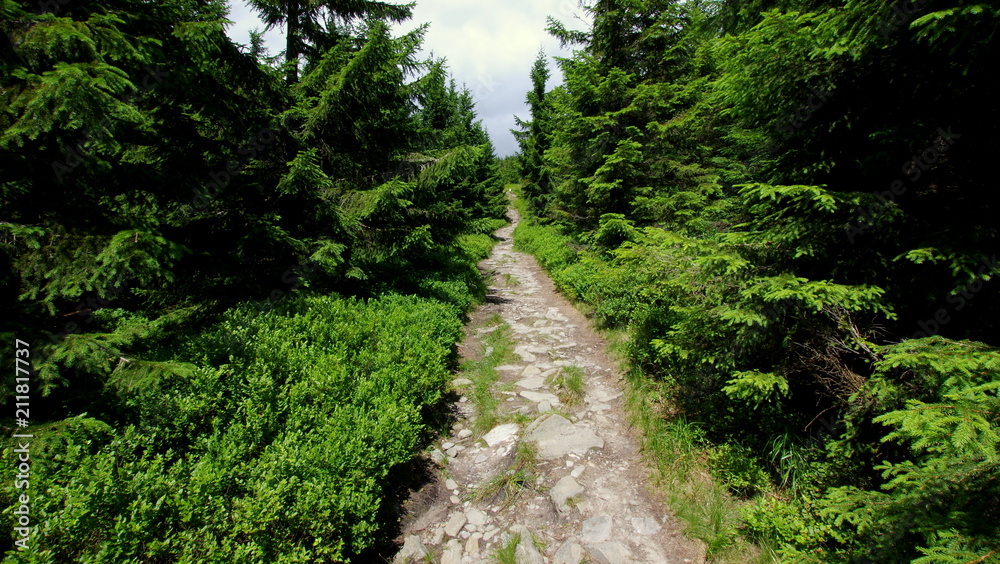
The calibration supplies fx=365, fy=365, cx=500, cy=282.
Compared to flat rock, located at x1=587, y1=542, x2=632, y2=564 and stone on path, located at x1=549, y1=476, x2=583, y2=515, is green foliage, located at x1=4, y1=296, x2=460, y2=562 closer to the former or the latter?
stone on path, located at x1=549, y1=476, x2=583, y2=515

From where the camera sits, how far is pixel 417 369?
17.2 feet

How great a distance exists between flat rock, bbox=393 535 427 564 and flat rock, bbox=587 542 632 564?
1570 mm

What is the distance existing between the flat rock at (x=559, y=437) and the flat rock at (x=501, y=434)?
0.22m

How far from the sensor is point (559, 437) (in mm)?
4992

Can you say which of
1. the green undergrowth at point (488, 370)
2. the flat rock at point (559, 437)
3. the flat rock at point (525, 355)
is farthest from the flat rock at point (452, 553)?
the flat rock at point (525, 355)

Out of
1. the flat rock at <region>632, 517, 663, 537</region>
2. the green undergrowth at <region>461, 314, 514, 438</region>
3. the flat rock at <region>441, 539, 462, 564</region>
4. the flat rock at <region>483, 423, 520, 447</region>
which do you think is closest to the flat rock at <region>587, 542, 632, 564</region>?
the flat rock at <region>632, 517, 663, 537</region>

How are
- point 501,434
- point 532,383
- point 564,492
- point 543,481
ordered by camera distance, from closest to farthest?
point 564,492, point 543,481, point 501,434, point 532,383

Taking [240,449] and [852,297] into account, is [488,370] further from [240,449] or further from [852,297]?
[852,297]

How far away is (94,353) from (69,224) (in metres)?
1.07

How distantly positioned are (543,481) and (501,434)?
1044 mm

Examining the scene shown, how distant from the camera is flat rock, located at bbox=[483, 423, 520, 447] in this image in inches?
200

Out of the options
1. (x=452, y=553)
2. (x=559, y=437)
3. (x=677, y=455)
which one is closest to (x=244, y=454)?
(x=452, y=553)

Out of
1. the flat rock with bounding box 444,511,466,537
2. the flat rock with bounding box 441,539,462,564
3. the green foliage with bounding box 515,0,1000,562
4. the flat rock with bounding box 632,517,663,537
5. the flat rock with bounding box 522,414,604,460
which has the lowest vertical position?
the flat rock with bounding box 441,539,462,564

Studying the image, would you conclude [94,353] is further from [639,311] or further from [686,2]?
[686,2]
